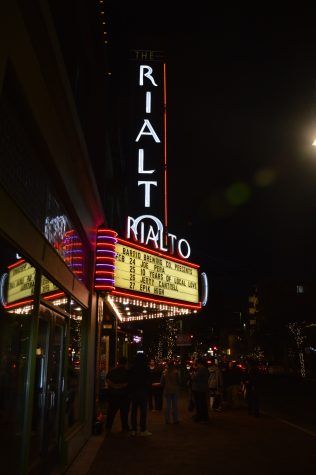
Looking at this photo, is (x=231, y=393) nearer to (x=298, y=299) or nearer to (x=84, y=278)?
(x=84, y=278)

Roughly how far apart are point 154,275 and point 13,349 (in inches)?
336

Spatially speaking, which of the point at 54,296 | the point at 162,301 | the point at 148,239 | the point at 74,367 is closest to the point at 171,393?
the point at 162,301

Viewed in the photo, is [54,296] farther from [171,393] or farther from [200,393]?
[200,393]

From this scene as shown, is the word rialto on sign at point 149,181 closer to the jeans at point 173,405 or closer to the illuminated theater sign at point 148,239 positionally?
the illuminated theater sign at point 148,239

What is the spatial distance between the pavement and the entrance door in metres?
0.76

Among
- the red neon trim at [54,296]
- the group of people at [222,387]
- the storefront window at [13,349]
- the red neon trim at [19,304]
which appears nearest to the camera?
the storefront window at [13,349]

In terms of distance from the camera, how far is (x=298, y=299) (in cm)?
7219

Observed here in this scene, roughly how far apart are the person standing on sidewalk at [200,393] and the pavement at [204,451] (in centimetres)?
46

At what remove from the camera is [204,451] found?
28.1 ft

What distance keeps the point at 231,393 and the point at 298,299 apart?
2363 inches

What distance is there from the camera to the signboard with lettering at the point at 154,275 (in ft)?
38.9

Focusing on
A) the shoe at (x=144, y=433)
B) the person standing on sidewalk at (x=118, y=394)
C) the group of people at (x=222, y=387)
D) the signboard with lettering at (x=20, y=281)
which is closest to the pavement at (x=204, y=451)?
the shoe at (x=144, y=433)

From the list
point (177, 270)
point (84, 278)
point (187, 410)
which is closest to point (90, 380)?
point (84, 278)

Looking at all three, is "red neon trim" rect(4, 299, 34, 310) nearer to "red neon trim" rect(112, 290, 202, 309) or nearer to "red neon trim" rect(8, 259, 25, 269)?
"red neon trim" rect(8, 259, 25, 269)
